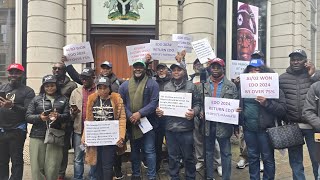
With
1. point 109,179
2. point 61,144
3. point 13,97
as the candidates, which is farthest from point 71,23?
point 109,179

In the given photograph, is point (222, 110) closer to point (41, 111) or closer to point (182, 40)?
point (182, 40)

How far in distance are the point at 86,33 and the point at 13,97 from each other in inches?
134

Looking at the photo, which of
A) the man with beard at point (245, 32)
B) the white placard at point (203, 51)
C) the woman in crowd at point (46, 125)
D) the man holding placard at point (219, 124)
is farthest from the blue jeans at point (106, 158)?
the man with beard at point (245, 32)

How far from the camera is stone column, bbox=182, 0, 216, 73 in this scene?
7.47 metres

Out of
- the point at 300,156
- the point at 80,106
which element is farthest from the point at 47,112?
the point at 300,156

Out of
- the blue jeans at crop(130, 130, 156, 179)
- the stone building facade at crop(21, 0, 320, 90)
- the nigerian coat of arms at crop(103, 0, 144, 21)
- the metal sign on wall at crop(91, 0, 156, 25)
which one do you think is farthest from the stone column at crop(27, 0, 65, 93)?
the blue jeans at crop(130, 130, 156, 179)

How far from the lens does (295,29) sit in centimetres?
909

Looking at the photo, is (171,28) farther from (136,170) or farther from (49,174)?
(49,174)

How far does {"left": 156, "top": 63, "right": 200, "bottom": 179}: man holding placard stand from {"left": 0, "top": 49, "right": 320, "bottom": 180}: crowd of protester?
2cm

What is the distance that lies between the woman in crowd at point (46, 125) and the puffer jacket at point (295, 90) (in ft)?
10.4

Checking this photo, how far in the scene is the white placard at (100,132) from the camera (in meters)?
4.22

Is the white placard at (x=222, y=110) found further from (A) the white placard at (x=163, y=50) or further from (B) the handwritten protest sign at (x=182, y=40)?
(B) the handwritten protest sign at (x=182, y=40)

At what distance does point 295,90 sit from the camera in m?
4.22

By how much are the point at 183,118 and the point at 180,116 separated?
0.06 meters
